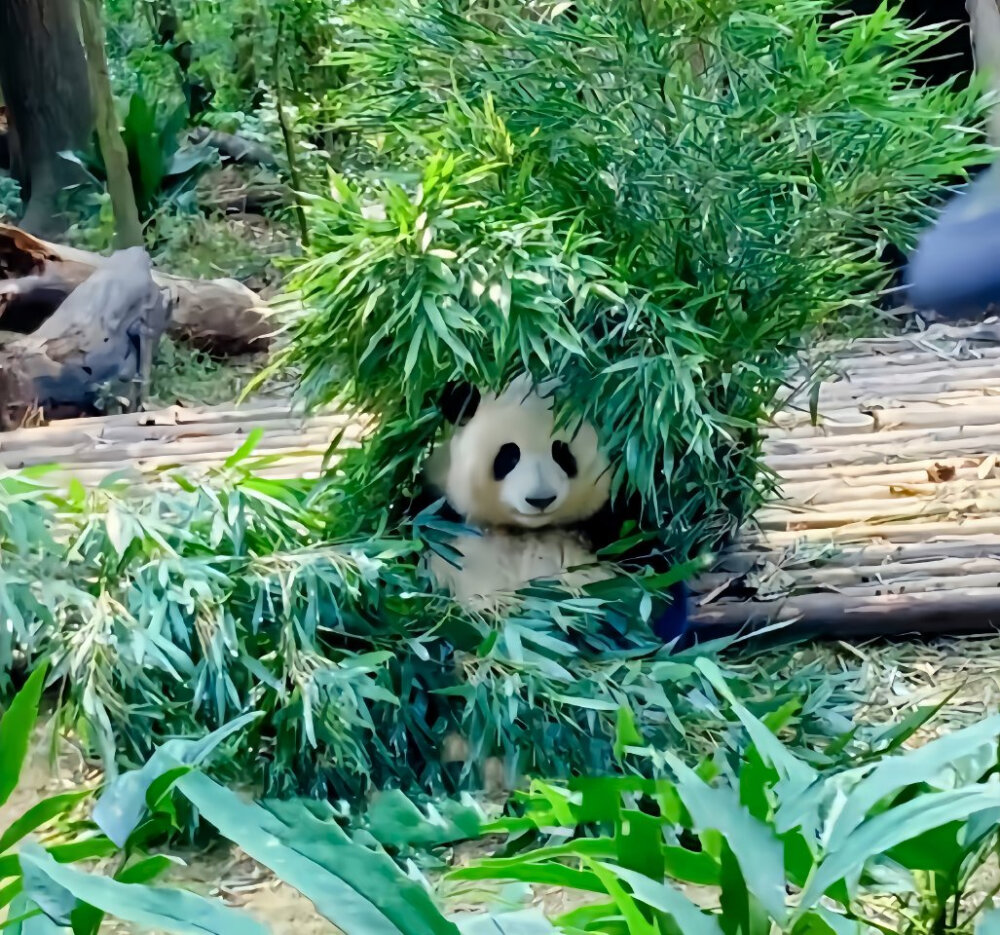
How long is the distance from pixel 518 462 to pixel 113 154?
2277 millimetres

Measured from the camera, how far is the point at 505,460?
1.24 meters

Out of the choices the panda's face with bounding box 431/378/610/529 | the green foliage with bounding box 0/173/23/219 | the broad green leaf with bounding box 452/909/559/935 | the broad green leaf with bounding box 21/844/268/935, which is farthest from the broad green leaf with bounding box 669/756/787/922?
the green foliage with bounding box 0/173/23/219

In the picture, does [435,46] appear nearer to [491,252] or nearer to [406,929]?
[491,252]

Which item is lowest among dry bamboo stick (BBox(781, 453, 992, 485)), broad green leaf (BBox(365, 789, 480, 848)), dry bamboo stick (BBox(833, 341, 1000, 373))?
broad green leaf (BBox(365, 789, 480, 848))

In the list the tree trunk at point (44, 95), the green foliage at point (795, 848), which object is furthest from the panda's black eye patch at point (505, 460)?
the tree trunk at point (44, 95)

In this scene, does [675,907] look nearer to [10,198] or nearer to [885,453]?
[885,453]

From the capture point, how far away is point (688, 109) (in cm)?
126

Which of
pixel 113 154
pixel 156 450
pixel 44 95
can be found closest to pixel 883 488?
pixel 156 450

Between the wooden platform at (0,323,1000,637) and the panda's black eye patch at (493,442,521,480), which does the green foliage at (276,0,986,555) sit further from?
the wooden platform at (0,323,1000,637)

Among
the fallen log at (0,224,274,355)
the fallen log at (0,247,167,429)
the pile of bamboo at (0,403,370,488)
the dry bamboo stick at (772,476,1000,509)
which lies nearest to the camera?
the pile of bamboo at (0,403,370,488)

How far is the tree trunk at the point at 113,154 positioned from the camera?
3.01 metres

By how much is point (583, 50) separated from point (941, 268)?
6.67 ft

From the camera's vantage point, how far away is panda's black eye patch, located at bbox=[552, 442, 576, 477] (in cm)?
125

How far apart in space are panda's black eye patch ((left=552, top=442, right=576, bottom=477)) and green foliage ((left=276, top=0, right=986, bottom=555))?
1.8 inches
